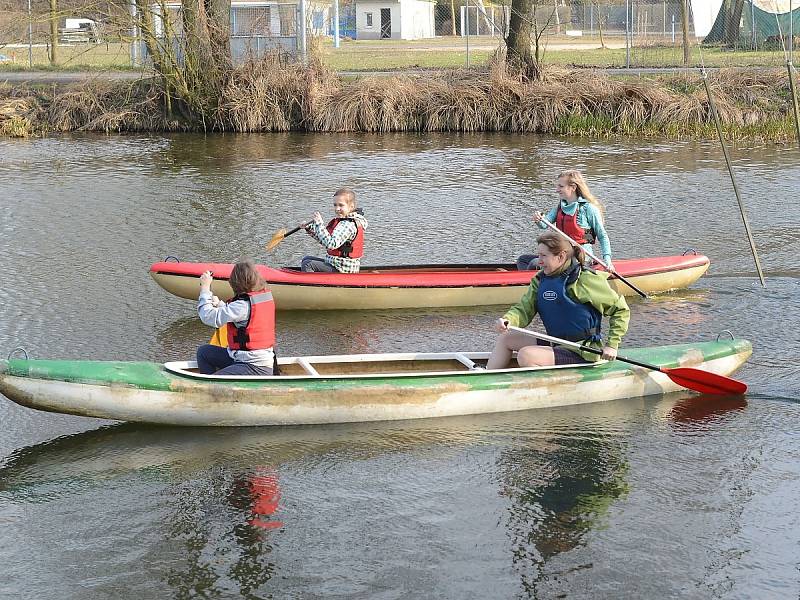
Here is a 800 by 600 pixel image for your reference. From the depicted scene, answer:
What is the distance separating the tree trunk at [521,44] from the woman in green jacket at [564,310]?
16008 millimetres

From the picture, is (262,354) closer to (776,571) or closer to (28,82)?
(776,571)

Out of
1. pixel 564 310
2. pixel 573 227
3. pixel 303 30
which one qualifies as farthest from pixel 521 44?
pixel 564 310

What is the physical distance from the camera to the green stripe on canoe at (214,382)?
684 cm

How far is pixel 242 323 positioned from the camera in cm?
709

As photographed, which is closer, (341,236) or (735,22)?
(341,236)

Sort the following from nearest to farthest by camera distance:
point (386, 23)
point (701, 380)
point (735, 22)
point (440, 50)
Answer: point (701, 380) → point (735, 22) → point (440, 50) → point (386, 23)

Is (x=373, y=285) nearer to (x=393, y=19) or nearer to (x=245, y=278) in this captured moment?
(x=245, y=278)

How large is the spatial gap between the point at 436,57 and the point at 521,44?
1144 cm

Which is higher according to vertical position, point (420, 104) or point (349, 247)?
point (420, 104)

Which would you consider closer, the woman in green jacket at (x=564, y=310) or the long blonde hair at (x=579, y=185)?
the woman in green jacket at (x=564, y=310)

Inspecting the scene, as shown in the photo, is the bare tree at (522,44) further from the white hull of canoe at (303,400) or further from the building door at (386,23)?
the building door at (386,23)

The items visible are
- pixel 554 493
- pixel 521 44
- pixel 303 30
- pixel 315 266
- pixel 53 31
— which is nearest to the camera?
pixel 554 493

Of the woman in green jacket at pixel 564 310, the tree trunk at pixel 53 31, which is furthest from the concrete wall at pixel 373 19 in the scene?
the woman in green jacket at pixel 564 310

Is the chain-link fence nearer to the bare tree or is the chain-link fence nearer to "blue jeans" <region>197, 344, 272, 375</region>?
the bare tree
